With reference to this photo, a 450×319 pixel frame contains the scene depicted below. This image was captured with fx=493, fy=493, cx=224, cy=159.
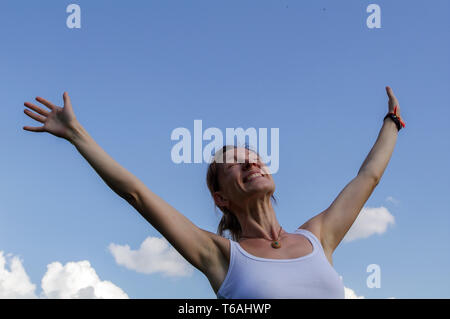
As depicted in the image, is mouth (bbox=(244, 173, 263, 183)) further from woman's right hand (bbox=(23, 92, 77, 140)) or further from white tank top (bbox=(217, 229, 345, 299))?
woman's right hand (bbox=(23, 92, 77, 140))

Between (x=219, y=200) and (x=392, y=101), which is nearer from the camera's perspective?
(x=219, y=200)

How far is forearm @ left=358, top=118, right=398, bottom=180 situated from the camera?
190 inches

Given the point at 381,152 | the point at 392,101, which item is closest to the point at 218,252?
the point at 381,152

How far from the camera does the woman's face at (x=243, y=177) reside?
14.4 feet

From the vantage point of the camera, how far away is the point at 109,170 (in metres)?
3.73

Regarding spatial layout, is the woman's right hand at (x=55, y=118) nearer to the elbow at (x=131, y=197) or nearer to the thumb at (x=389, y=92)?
the elbow at (x=131, y=197)

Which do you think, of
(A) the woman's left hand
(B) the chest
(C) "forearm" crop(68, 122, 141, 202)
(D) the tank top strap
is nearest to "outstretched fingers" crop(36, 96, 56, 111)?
(C) "forearm" crop(68, 122, 141, 202)

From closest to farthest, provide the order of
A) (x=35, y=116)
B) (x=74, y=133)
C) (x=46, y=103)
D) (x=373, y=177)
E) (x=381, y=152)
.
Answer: (x=74, y=133) < (x=35, y=116) < (x=46, y=103) < (x=373, y=177) < (x=381, y=152)

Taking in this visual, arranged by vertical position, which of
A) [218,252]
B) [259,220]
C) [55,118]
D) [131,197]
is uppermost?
[55,118]

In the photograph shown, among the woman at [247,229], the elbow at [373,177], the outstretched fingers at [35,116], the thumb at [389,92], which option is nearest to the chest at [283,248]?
the woman at [247,229]

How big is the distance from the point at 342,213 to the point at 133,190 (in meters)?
1.97

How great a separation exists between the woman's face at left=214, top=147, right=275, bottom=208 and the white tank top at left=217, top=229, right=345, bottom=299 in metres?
0.61

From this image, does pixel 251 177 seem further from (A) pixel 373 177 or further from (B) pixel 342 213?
(A) pixel 373 177

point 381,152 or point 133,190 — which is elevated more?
point 381,152
